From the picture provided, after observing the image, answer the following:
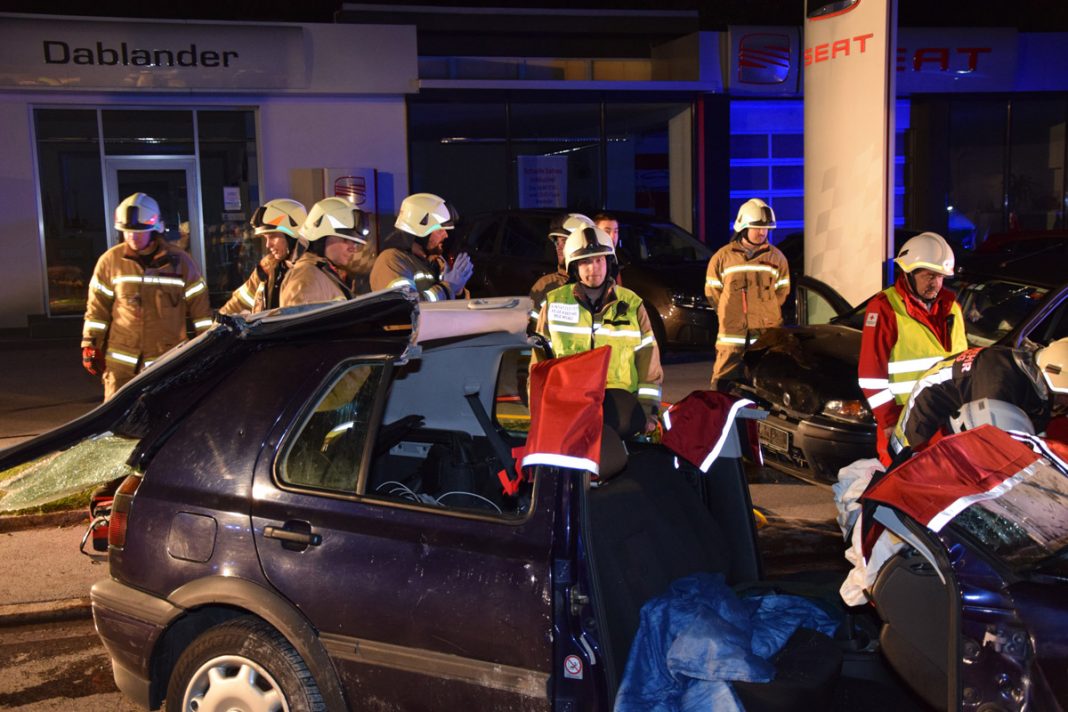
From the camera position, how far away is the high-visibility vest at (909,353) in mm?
5609

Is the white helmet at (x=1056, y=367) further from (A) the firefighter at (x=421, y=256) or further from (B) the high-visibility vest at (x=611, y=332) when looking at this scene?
(A) the firefighter at (x=421, y=256)

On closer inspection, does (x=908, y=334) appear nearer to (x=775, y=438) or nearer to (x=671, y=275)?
(x=775, y=438)

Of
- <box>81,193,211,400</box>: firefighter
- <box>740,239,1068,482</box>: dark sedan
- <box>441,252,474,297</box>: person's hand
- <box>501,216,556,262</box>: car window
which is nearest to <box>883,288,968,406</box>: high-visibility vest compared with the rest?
<box>740,239,1068,482</box>: dark sedan

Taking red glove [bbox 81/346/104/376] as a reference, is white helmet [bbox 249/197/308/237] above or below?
above

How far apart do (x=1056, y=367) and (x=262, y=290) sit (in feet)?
16.5

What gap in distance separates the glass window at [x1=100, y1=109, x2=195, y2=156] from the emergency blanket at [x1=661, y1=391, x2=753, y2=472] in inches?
560

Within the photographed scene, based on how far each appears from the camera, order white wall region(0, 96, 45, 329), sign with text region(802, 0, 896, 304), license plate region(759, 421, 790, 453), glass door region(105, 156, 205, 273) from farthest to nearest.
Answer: glass door region(105, 156, 205, 273) → white wall region(0, 96, 45, 329) → sign with text region(802, 0, 896, 304) → license plate region(759, 421, 790, 453)

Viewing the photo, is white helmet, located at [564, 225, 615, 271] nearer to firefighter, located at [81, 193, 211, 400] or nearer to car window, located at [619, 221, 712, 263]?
firefighter, located at [81, 193, 211, 400]

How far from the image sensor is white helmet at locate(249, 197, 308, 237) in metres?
7.30

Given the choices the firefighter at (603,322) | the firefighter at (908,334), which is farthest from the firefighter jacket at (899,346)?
the firefighter at (603,322)

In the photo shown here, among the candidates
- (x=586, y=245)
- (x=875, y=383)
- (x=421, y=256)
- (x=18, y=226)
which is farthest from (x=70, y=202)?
(x=875, y=383)

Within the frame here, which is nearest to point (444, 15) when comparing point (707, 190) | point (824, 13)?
point (707, 190)

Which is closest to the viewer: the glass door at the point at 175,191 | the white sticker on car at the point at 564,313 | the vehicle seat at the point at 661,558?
the vehicle seat at the point at 661,558

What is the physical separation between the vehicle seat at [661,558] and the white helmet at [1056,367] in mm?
1038
